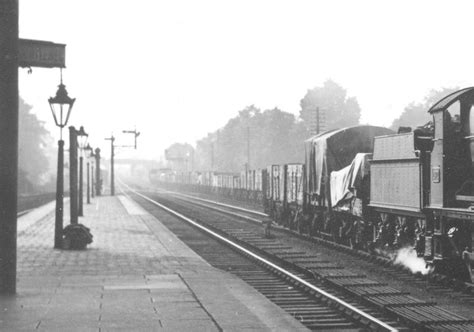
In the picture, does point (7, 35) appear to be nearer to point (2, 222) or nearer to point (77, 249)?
point (2, 222)

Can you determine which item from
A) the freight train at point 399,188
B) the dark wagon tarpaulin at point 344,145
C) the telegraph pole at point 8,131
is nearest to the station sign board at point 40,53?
the telegraph pole at point 8,131

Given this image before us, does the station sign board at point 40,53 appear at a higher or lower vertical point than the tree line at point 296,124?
lower

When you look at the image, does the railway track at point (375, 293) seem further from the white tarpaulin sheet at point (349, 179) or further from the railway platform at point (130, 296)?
the white tarpaulin sheet at point (349, 179)

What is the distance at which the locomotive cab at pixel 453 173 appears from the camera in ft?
34.7

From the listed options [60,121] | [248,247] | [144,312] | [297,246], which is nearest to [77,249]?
[60,121]

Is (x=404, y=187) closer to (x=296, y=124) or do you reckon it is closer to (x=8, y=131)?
(x=8, y=131)

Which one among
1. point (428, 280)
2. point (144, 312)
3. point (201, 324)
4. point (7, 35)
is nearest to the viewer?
point (201, 324)

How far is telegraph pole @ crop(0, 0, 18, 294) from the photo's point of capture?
8352 millimetres

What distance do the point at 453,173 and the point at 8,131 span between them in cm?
656

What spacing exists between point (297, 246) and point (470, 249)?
800 cm

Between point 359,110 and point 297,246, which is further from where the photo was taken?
point 359,110

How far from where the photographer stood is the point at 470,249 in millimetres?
10258

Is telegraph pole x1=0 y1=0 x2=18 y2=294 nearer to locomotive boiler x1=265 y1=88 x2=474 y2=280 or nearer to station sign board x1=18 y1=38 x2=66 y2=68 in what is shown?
station sign board x1=18 y1=38 x2=66 y2=68

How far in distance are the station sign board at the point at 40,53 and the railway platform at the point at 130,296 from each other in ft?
10.7
